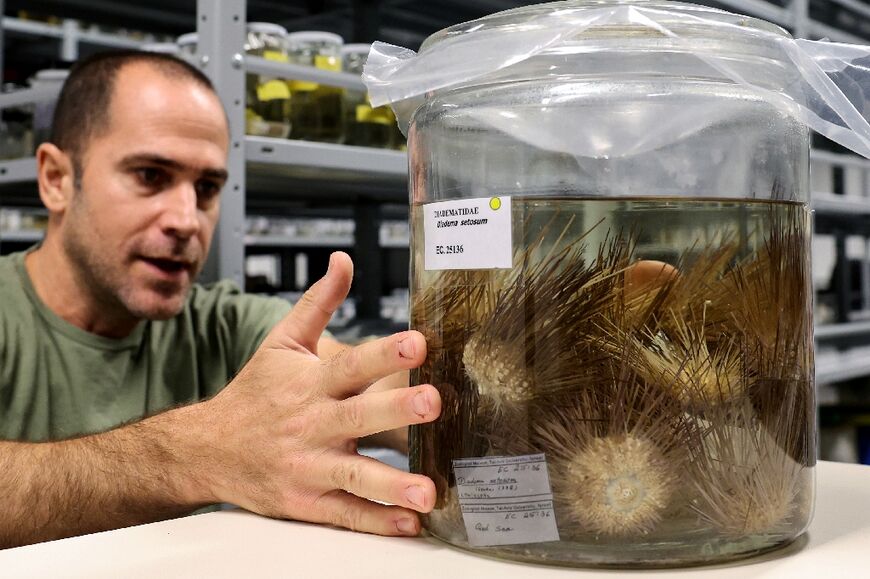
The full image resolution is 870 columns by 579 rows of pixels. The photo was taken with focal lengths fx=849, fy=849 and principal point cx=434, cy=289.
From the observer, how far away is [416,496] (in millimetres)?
498

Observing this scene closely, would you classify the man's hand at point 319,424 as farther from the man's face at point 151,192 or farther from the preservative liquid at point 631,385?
the man's face at point 151,192

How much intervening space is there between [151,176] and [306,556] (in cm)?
112

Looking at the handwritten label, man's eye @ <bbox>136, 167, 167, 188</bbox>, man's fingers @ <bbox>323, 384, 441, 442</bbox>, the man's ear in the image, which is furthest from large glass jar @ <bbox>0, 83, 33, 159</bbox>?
the handwritten label

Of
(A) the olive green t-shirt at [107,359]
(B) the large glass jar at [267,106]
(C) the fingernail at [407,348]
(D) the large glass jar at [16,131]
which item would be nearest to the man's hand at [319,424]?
(C) the fingernail at [407,348]

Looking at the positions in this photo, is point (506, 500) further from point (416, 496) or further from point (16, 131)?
point (16, 131)

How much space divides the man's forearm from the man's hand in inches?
2.2

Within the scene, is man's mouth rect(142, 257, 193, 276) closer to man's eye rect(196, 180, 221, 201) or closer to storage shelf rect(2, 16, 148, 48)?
man's eye rect(196, 180, 221, 201)

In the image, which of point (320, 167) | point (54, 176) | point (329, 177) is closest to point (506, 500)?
point (320, 167)

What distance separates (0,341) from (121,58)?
1.77ft

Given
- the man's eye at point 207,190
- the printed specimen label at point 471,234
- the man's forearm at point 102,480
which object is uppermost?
the man's eye at point 207,190

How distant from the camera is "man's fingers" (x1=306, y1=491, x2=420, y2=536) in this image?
0.52 metres

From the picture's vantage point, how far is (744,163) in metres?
0.49

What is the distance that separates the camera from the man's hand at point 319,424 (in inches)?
20.0

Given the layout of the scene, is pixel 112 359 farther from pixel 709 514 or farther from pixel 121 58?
pixel 709 514
